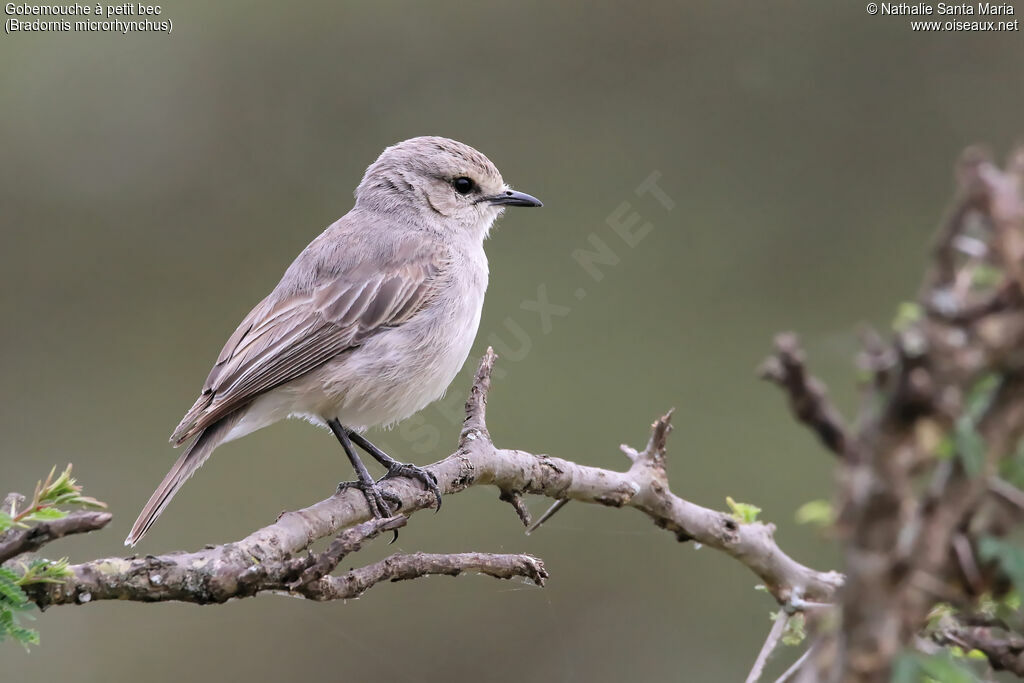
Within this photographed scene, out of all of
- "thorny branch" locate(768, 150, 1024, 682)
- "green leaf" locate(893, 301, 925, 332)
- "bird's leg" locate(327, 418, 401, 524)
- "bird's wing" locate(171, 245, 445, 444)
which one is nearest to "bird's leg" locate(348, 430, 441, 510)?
"bird's leg" locate(327, 418, 401, 524)

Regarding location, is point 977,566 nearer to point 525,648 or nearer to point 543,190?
point 525,648

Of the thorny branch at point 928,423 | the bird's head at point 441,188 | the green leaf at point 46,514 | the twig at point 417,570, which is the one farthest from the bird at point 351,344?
the thorny branch at point 928,423

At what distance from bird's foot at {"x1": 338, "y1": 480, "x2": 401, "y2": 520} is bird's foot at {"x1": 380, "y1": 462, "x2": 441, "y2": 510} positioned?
117 mm

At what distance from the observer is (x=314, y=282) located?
4.75 m

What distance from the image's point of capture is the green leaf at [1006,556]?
1180mm

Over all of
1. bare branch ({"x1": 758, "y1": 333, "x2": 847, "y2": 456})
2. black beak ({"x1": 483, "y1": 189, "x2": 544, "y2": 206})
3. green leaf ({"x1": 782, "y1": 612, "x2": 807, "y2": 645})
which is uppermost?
black beak ({"x1": 483, "y1": 189, "x2": 544, "y2": 206})

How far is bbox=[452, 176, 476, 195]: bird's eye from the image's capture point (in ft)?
18.0

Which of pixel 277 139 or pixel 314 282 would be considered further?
pixel 277 139

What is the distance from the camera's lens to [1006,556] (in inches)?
46.8

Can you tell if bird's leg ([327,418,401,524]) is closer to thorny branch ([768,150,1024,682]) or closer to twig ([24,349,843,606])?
twig ([24,349,843,606])

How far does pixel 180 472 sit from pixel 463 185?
7.27 ft

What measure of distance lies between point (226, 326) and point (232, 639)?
270 cm

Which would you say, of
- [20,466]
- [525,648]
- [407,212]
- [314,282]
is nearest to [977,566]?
[314,282]

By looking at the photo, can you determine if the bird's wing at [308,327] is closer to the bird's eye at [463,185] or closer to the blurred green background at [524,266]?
the bird's eye at [463,185]
